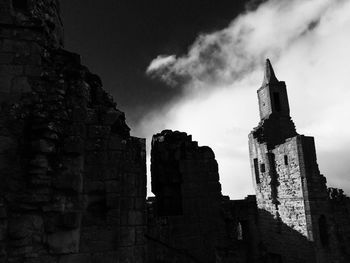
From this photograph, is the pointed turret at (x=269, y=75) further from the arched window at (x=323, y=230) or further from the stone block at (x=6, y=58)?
the stone block at (x=6, y=58)

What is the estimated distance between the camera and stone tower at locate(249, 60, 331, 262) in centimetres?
1709

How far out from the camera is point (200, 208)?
8.38 meters

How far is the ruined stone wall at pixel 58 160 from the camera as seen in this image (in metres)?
3.83

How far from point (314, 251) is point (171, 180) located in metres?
11.8

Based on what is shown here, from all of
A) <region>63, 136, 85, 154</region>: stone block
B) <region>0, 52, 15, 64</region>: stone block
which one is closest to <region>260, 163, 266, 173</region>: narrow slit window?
<region>63, 136, 85, 154</region>: stone block

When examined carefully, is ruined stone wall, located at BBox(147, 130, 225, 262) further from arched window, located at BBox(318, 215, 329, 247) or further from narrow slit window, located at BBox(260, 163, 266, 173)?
narrow slit window, located at BBox(260, 163, 266, 173)

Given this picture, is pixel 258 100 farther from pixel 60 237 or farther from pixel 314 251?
pixel 60 237

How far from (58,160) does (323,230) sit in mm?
17168

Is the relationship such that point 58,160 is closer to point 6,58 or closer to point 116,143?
point 116,143

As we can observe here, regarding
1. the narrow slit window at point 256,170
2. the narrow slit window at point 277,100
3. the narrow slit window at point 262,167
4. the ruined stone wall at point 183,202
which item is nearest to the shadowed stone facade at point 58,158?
the ruined stone wall at point 183,202

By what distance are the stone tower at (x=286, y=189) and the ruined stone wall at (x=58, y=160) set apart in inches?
469

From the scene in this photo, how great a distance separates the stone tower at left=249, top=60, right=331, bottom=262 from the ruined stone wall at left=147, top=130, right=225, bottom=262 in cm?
748

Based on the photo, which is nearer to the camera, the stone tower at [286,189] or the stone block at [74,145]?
the stone block at [74,145]

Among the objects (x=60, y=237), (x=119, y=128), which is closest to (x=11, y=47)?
(x=119, y=128)
